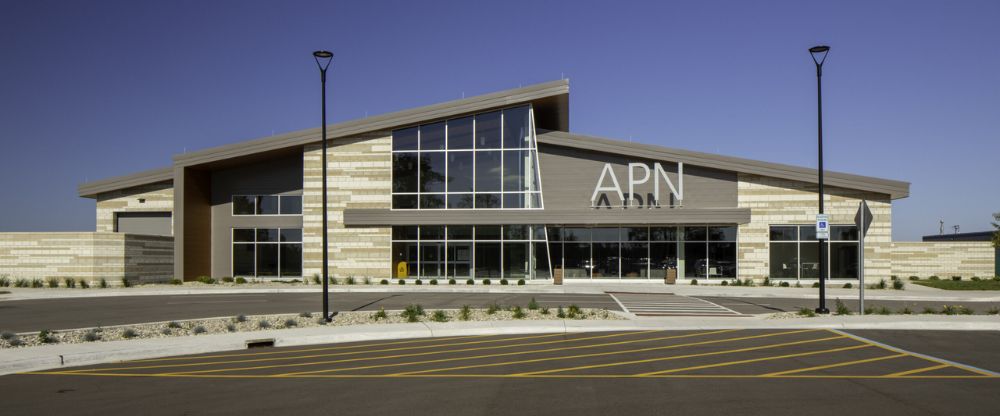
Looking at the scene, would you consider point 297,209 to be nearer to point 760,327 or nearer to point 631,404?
point 760,327

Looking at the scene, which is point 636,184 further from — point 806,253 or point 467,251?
point 467,251

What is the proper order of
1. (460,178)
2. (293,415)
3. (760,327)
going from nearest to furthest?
(293,415) < (760,327) < (460,178)

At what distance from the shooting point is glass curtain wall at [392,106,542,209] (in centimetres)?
3441

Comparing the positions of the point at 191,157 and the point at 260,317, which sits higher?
the point at 191,157

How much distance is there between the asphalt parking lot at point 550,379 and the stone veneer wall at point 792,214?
1911 centimetres

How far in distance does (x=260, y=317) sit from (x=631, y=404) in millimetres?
12776

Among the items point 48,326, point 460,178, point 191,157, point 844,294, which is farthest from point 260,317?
point 844,294

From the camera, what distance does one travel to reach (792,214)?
33844 millimetres

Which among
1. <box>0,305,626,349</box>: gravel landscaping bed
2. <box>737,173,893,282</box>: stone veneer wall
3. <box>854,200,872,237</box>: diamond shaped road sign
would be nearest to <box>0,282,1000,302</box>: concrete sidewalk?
<box>737,173,893,282</box>: stone veneer wall

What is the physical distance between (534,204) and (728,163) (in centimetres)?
914

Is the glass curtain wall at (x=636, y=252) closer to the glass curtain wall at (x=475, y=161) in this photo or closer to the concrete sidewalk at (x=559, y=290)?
the concrete sidewalk at (x=559, y=290)

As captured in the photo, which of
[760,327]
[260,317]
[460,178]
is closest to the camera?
[760,327]

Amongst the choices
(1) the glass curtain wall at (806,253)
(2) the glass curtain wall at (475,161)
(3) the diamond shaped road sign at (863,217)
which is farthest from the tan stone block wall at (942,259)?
(3) the diamond shaped road sign at (863,217)

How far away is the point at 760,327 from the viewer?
672 inches
